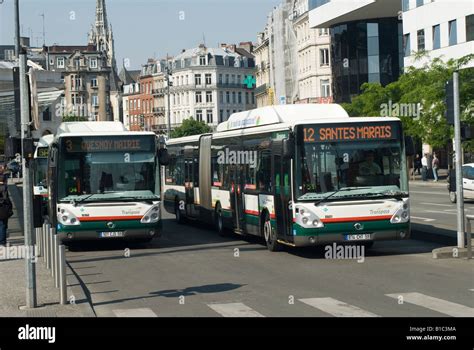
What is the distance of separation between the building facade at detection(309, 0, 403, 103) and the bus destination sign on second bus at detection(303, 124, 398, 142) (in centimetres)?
6294

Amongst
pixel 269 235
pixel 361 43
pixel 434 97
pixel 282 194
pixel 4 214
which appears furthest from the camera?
pixel 361 43

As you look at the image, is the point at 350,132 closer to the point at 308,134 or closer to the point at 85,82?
the point at 308,134

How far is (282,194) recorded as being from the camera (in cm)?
2106

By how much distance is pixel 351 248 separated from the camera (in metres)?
21.5

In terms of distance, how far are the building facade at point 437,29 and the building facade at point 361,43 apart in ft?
40.4

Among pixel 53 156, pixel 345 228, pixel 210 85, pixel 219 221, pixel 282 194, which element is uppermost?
pixel 210 85

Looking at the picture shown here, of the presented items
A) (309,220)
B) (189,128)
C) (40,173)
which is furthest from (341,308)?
(189,128)

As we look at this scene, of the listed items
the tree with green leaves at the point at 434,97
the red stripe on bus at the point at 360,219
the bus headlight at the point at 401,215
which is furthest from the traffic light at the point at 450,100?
the tree with green leaves at the point at 434,97

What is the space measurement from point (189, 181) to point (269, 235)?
31.1 feet

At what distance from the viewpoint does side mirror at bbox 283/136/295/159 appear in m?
20.1

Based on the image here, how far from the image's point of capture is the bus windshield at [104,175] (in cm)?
2330

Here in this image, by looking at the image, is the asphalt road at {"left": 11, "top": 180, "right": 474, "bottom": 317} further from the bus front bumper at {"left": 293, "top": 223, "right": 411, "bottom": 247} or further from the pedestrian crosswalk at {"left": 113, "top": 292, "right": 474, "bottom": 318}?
the bus front bumper at {"left": 293, "top": 223, "right": 411, "bottom": 247}
